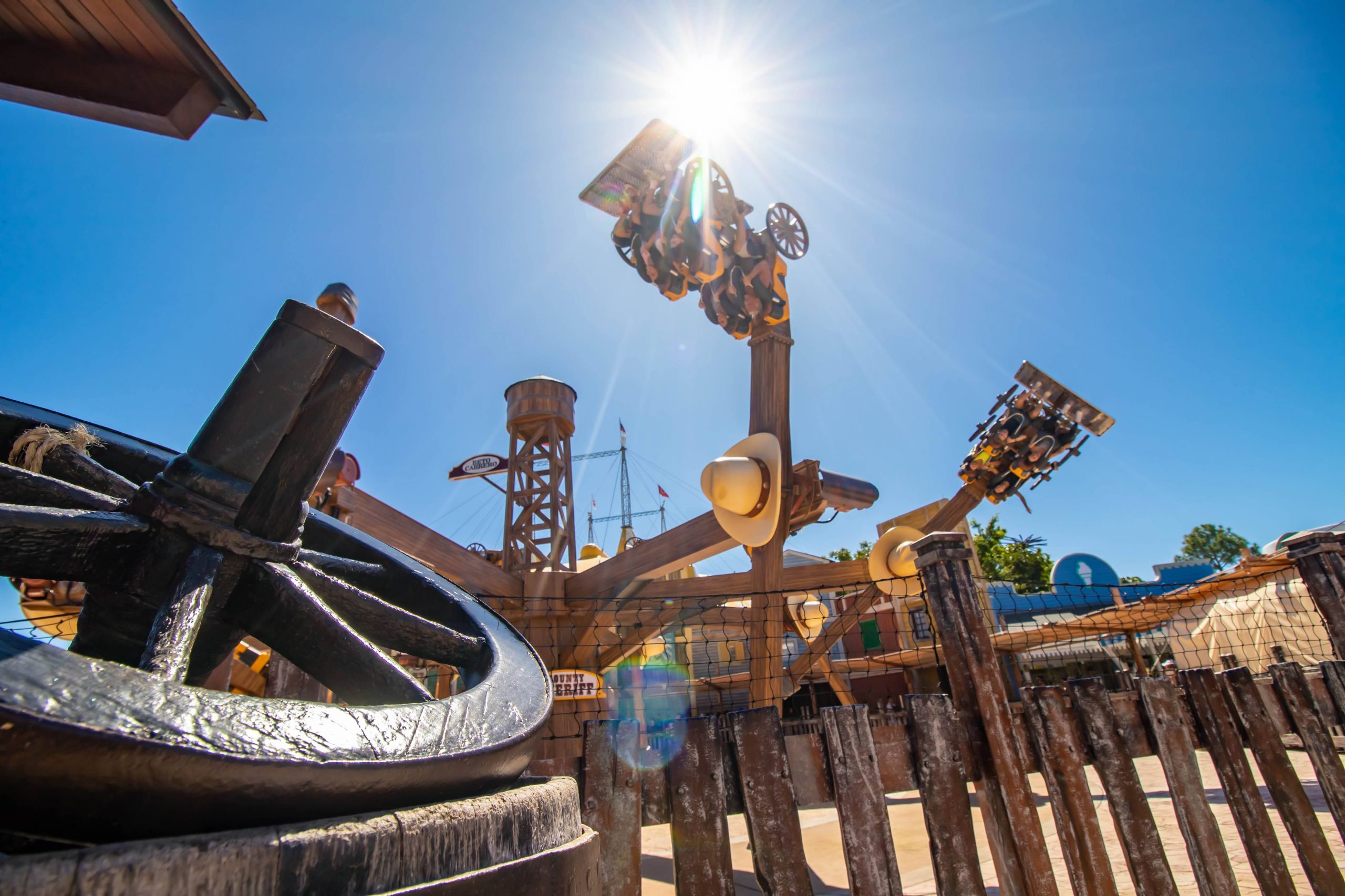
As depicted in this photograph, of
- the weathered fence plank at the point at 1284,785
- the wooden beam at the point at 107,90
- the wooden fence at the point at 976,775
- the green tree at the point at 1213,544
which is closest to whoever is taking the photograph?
the wooden fence at the point at 976,775

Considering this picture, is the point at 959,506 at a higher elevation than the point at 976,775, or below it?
higher

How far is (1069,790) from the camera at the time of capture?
262 centimetres

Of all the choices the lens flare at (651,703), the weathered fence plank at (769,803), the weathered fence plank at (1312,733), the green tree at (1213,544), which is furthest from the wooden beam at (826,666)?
the green tree at (1213,544)

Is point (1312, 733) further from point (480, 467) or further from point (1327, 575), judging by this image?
point (480, 467)

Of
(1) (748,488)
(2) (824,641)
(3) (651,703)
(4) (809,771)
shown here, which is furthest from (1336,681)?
(3) (651,703)

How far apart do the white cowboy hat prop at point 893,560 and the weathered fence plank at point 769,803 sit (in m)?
3.86

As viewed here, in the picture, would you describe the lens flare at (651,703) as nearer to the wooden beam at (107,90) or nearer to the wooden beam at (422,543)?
the wooden beam at (422,543)

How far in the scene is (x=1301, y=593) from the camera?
10562 mm

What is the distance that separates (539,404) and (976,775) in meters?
10.5

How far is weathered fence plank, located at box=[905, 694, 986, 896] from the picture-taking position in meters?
2.34

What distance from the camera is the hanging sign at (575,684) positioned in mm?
6023

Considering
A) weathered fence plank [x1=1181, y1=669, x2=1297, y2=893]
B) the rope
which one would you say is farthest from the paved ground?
the rope

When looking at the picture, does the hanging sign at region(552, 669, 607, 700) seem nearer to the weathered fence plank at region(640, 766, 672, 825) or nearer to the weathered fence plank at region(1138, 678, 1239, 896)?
the weathered fence plank at region(640, 766, 672, 825)

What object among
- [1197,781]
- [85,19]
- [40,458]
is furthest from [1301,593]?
[85,19]
